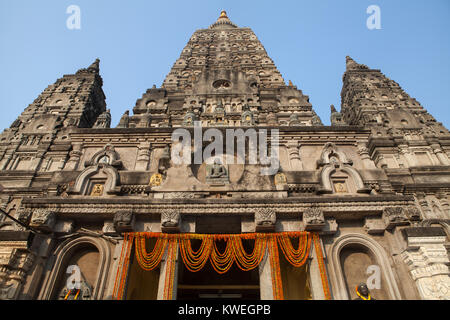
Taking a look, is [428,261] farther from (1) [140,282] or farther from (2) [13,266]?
(2) [13,266]

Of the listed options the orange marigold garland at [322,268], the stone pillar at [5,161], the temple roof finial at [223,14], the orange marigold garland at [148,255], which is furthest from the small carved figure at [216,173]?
the temple roof finial at [223,14]

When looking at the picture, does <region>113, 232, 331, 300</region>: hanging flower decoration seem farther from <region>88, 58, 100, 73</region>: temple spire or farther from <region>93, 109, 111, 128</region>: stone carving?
<region>88, 58, 100, 73</region>: temple spire

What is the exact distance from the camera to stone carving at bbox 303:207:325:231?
34.1 feet

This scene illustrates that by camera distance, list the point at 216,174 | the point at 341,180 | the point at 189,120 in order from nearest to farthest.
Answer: the point at 216,174
the point at 341,180
the point at 189,120

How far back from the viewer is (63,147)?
19.2 m

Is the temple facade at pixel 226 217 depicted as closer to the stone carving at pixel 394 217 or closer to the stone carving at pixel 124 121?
the stone carving at pixel 394 217

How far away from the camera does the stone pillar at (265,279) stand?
954 cm

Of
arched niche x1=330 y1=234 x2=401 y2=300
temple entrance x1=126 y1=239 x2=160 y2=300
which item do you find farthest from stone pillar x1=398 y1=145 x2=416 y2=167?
temple entrance x1=126 y1=239 x2=160 y2=300

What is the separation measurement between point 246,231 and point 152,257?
11.6ft

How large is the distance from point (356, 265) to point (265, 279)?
3685 mm

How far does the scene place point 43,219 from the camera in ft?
34.3

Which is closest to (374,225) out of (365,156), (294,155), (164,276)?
(365,156)
